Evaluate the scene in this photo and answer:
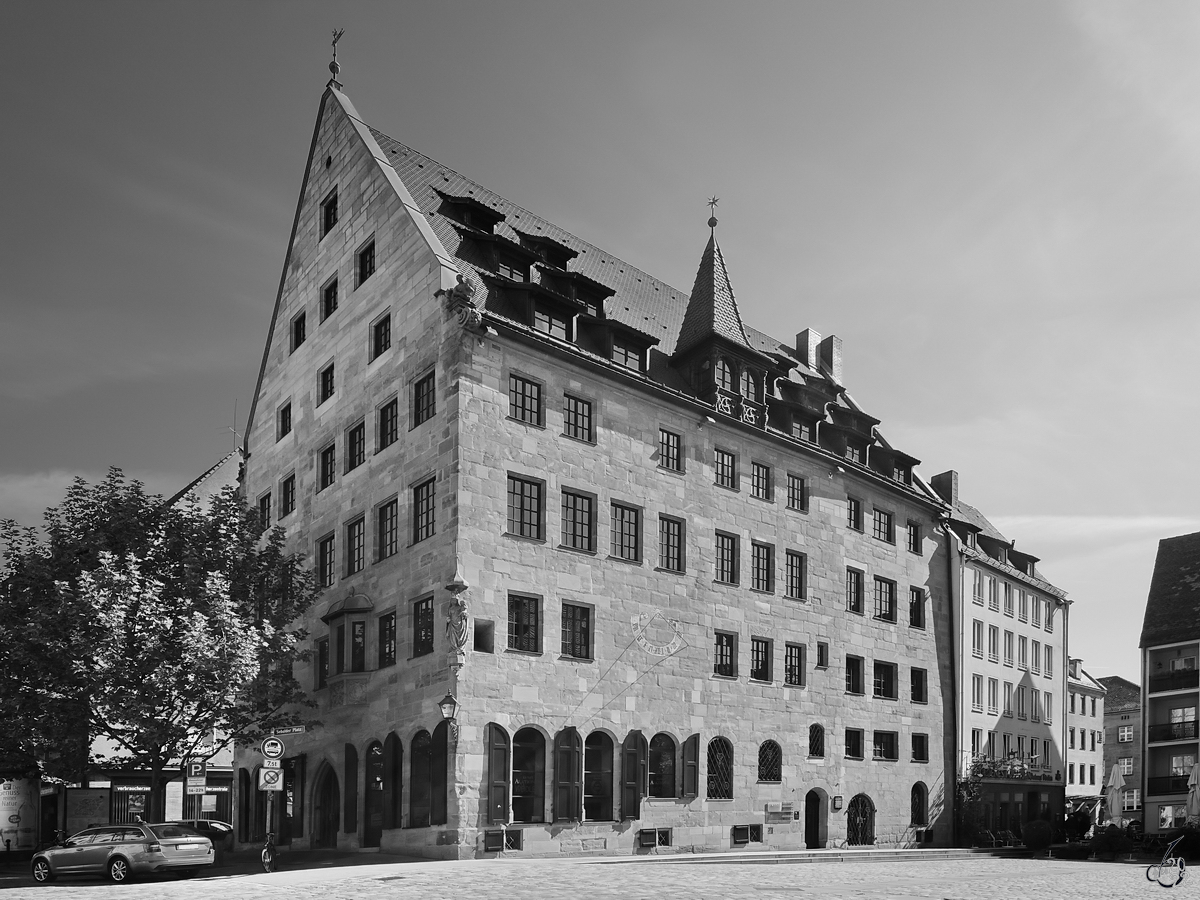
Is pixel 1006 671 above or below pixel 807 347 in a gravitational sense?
below

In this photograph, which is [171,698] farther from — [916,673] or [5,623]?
[916,673]

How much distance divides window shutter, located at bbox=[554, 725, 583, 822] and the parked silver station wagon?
9.62 meters

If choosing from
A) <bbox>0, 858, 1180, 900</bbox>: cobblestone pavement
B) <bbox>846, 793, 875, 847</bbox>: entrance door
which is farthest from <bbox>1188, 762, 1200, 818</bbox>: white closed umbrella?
<bbox>0, 858, 1180, 900</bbox>: cobblestone pavement

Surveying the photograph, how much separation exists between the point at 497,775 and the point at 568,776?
2.58 meters

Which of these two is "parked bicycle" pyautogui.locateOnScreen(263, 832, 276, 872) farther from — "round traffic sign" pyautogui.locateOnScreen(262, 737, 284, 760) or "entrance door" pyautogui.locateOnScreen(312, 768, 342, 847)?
"entrance door" pyautogui.locateOnScreen(312, 768, 342, 847)

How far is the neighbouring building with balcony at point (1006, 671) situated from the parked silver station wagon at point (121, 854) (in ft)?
108

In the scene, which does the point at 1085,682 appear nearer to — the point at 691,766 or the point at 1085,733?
the point at 1085,733

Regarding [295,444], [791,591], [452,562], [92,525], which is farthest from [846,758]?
[92,525]

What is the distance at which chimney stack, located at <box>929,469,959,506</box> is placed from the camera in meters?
59.7

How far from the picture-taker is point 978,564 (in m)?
55.4

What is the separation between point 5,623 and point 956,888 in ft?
84.6

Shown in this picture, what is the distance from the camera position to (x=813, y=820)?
42.9 m

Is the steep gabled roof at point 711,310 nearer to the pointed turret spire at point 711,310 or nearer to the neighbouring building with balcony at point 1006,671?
the pointed turret spire at point 711,310

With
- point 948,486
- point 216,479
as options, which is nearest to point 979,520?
point 948,486
